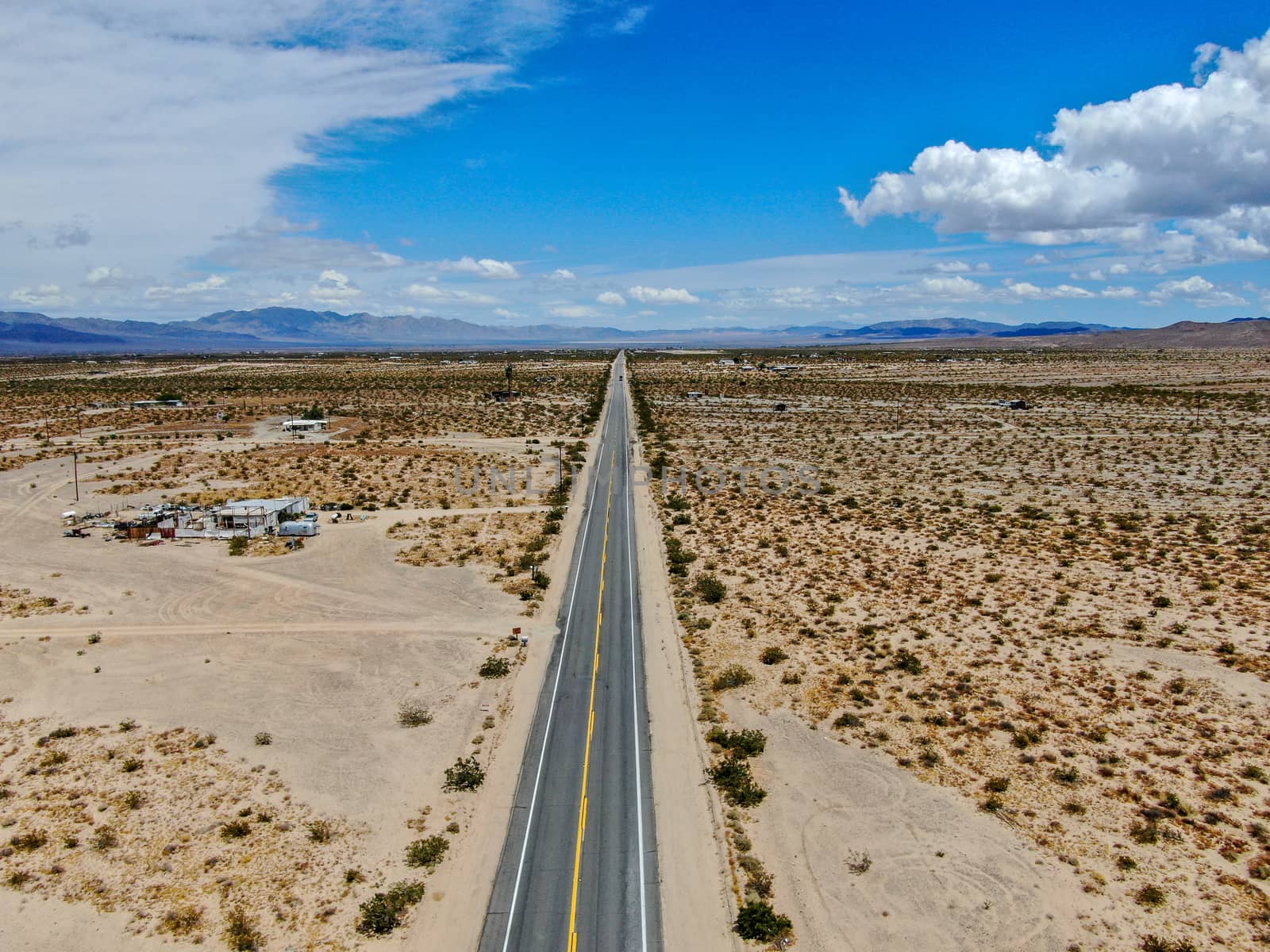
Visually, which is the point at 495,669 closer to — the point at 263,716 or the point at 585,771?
the point at 585,771

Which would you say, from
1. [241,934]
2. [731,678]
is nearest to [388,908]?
[241,934]

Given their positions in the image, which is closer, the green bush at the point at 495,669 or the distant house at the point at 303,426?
the green bush at the point at 495,669

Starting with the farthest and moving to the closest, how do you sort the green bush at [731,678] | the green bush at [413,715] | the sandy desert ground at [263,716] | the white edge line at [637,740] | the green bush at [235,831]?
the green bush at [731,678] → the green bush at [413,715] → the green bush at [235,831] → the sandy desert ground at [263,716] → the white edge line at [637,740]

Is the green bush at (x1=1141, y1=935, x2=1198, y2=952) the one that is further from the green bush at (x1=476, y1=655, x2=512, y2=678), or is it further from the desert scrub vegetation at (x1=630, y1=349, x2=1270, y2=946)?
the green bush at (x1=476, y1=655, x2=512, y2=678)

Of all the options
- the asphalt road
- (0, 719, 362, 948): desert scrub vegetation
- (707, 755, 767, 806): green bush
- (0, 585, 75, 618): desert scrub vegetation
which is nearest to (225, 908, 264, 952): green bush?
(0, 719, 362, 948): desert scrub vegetation

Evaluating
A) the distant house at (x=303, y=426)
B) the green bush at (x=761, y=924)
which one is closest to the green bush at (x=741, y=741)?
the green bush at (x=761, y=924)

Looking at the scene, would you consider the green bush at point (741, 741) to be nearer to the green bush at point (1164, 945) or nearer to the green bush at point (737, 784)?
the green bush at point (737, 784)
